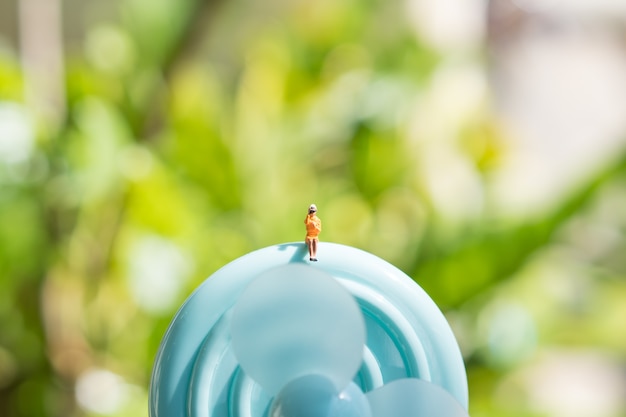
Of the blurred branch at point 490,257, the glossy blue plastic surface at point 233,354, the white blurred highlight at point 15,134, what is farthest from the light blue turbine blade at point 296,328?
the white blurred highlight at point 15,134

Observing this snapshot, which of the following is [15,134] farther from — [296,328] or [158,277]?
[296,328]

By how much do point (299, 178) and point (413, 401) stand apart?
0.98 meters

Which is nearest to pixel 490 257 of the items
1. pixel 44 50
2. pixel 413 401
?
pixel 413 401

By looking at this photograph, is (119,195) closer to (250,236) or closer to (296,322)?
(250,236)

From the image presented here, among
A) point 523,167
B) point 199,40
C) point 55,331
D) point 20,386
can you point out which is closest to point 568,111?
point 523,167

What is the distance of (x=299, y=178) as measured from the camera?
1.38 metres

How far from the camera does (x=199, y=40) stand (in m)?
1.52

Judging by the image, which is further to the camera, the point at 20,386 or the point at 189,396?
the point at 20,386

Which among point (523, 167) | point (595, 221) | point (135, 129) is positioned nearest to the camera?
point (595, 221)

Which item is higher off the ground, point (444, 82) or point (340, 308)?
point (444, 82)

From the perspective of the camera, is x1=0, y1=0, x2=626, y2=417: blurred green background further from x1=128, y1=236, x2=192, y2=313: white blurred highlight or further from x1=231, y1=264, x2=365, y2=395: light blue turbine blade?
x1=231, y1=264, x2=365, y2=395: light blue turbine blade

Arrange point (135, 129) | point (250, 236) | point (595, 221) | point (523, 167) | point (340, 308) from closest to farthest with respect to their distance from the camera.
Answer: point (340, 308) → point (250, 236) → point (595, 221) → point (135, 129) → point (523, 167)

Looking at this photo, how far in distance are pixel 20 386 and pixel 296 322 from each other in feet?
3.91

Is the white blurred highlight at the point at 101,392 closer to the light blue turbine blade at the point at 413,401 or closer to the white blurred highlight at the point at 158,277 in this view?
the white blurred highlight at the point at 158,277
